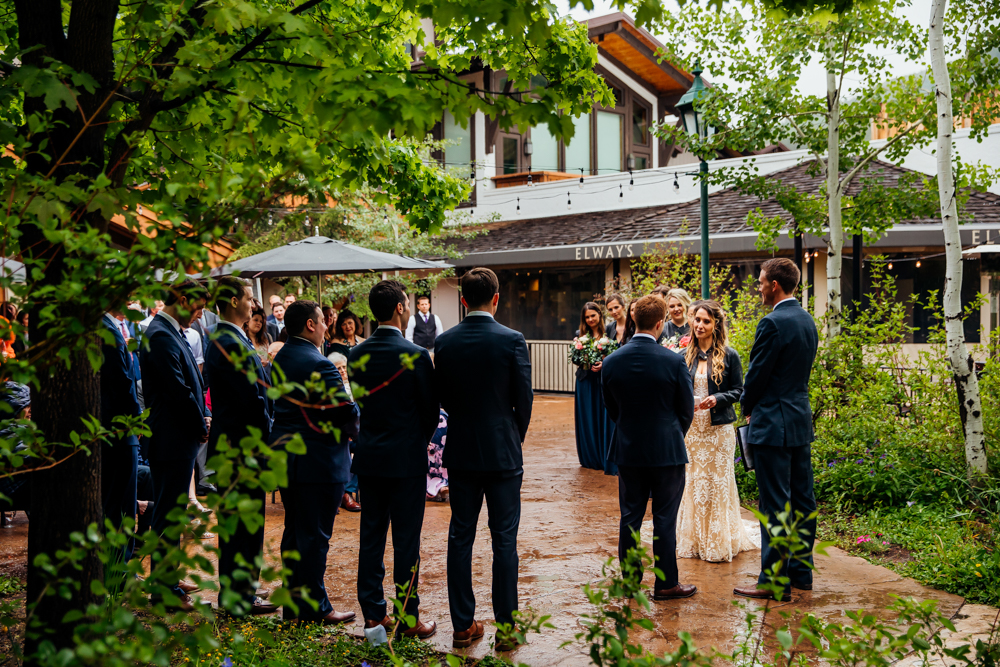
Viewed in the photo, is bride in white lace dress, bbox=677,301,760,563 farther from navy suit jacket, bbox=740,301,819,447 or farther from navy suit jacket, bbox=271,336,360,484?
navy suit jacket, bbox=271,336,360,484

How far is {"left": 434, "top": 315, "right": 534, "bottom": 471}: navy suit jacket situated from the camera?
4.31 m

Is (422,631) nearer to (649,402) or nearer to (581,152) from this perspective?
(649,402)

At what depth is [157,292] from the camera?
6.99 feet

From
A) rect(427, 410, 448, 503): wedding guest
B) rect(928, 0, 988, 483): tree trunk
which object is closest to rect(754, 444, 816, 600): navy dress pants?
rect(928, 0, 988, 483): tree trunk

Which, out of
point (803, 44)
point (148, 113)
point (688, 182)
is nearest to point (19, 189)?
point (148, 113)

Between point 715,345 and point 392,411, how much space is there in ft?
8.90

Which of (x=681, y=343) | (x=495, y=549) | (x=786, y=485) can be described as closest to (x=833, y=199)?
(x=681, y=343)

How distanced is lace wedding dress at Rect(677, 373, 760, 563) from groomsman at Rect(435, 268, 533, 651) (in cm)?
208

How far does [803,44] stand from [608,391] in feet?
18.4

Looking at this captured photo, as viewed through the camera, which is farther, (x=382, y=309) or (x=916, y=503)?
(x=916, y=503)

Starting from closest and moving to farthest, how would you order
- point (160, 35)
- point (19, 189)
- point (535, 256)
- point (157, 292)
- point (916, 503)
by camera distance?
1. point (157, 292)
2. point (19, 189)
3. point (160, 35)
4. point (916, 503)
5. point (535, 256)

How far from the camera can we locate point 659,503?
5043mm

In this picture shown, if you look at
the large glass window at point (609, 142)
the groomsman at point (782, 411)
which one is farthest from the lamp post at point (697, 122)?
the large glass window at point (609, 142)

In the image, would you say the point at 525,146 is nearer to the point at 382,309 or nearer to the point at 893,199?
the point at 893,199
